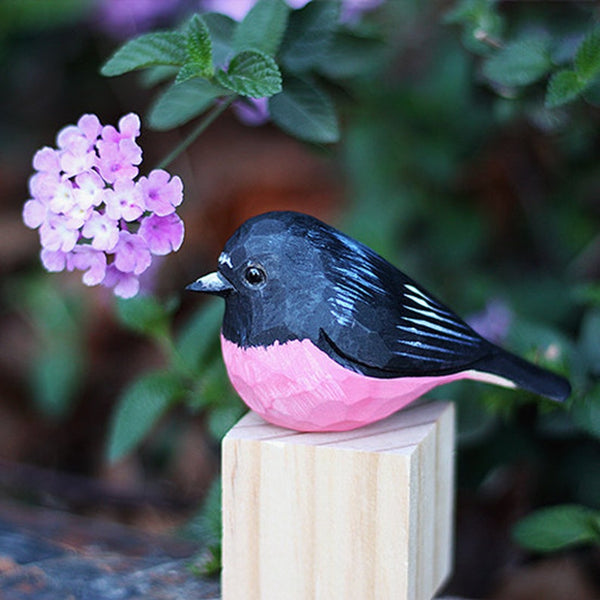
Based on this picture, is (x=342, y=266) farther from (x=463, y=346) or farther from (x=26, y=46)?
(x=26, y=46)

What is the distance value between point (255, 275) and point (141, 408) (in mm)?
465

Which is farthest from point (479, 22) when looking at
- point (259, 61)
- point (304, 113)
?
point (259, 61)

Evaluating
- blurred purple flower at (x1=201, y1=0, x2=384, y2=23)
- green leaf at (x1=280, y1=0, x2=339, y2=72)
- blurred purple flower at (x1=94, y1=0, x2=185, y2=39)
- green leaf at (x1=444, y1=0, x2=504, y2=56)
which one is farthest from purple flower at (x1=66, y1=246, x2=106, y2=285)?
blurred purple flower at (x1=94, y1=0, x2=185, y2=39)

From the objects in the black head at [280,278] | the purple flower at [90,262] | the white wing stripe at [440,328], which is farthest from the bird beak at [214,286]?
the white wing stripe at [440,328]

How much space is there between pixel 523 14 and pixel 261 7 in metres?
0.82

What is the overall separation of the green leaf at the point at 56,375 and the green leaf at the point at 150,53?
1289 mm

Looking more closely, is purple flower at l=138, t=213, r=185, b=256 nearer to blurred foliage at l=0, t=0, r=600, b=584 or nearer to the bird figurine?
the bird figurine

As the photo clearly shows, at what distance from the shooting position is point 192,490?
2281mm

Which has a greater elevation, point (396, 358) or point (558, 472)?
point (396, 358)

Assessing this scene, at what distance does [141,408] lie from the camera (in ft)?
4.80

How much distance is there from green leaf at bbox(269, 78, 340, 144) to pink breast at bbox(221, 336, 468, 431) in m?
0.34

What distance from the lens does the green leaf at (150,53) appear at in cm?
115

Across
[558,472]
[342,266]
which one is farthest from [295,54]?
[558,472]

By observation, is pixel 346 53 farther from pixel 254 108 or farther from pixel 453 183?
pixel 453 183
